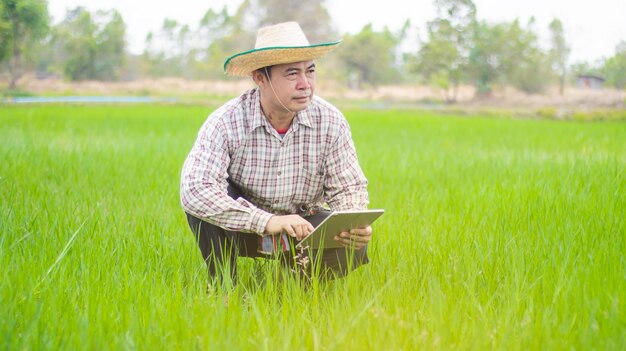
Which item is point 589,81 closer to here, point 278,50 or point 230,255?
point 278,50

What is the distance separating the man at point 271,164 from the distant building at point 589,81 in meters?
30.0

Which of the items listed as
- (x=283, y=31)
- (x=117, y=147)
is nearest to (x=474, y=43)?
(x=117, y=147)

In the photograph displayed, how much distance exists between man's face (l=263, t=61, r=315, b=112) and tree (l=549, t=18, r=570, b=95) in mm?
26802

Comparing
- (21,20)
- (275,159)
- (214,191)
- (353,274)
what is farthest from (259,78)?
(21,20)

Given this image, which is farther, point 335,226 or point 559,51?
point 559,51

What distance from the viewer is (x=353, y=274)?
244 cm

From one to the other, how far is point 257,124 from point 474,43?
2773cm

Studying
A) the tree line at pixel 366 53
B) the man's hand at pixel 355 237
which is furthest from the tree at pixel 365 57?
the man's hand at pixel 355 237

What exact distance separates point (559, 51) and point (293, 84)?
30945 millimetres

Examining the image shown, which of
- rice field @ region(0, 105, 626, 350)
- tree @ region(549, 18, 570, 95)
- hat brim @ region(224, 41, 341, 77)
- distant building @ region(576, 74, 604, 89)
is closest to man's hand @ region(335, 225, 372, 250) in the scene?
rice field @ region(0, 105, 626, 350)

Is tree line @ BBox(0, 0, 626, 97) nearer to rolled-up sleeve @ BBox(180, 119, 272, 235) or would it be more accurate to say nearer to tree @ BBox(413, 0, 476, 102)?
tree @ BBox(413, 0, 476, 102)

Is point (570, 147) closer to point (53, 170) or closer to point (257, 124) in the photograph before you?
point (53, 170)

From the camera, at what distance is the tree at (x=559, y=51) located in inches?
1152

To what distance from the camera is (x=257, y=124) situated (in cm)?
265
